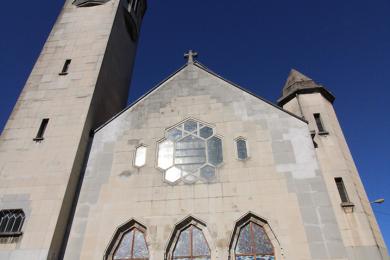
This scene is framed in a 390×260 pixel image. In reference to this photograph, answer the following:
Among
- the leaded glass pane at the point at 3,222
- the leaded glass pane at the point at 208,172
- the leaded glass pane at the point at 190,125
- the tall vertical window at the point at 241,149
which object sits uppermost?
the leaded glass pane at the point at 190,125

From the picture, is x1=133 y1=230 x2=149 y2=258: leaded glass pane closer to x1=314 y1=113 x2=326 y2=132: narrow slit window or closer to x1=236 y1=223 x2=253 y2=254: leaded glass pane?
x1=236 y1=223 x2=253 y2=254: leaded glass pane

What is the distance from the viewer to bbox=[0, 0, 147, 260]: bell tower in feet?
35.5

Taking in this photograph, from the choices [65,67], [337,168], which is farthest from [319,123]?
[65,67]

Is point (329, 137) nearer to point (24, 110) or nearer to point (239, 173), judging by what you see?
point (239, 173)

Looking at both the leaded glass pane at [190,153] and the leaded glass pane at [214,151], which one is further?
the leaded glass pane at [190,153]

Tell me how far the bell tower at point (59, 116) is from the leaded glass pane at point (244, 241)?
19.9 ft

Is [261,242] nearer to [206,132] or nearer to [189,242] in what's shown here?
[189,242]

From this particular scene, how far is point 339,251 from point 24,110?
1382 cm

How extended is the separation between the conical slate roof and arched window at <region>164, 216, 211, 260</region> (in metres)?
8.33

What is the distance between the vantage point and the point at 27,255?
1003 centimetres

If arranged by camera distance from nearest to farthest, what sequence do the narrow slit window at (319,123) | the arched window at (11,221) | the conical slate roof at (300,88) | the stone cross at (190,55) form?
the arched window at (11,221) → the narrow slit window at (319,123) → the conical slate roof at (300,88) → the stone cross at (190,55)

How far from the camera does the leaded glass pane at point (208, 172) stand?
11.6 m

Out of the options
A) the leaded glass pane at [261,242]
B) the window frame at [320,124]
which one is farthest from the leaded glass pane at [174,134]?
the window frame at [320,124]

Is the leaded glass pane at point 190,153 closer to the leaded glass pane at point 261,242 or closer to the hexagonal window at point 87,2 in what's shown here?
the leaded glass pane at point 261,242
